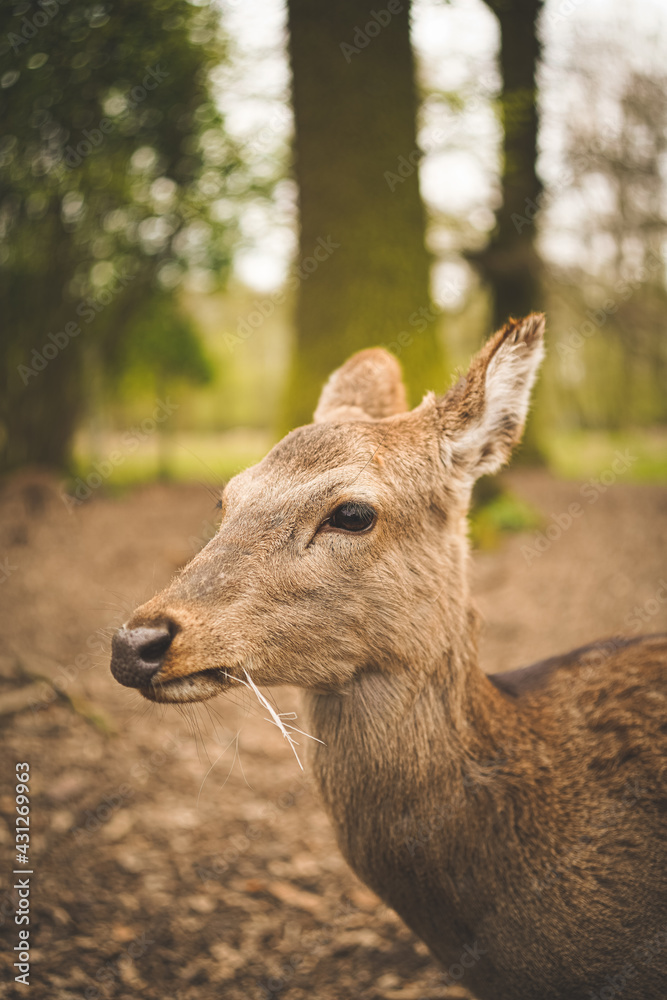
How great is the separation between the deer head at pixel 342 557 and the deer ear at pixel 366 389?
0.53 meters

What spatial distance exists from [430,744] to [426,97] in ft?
31.5

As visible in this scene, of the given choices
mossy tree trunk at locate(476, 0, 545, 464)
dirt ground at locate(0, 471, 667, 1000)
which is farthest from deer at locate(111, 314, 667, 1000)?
mossy tree trunk at locate(476, 0, 545, 464)

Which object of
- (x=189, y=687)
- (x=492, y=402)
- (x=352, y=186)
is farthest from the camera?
(x=352, y=186)

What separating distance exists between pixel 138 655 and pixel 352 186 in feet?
21.4

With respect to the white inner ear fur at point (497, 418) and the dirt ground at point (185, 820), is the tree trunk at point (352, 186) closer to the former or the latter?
the dirt ground at point (185, 820)

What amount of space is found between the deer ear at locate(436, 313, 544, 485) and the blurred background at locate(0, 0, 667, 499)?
14.1 feet

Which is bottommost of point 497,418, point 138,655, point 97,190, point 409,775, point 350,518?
point 409,775

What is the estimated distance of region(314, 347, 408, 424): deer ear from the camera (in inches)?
130

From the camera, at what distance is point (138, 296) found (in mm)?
14242

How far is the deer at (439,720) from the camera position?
234cm

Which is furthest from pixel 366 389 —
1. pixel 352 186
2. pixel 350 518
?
pixel 352 186

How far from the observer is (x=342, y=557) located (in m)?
2.37

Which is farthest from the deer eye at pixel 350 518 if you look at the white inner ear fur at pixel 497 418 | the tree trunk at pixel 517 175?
the tree trunk at pixel 517 175

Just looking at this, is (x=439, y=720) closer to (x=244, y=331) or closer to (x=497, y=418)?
(x=497, y=418)
